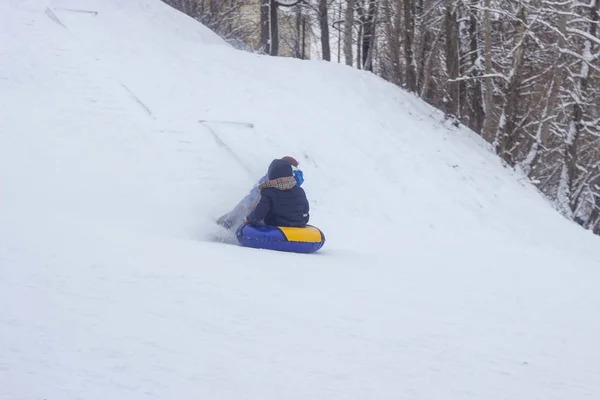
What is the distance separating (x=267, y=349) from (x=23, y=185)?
5100mm

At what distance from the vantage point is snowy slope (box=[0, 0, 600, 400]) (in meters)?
3.84

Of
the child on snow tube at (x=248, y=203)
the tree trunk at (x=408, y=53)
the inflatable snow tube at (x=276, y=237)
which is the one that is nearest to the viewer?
the inflatable snow tube at (x=276, y=237)

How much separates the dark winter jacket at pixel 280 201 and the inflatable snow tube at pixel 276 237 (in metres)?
0.13

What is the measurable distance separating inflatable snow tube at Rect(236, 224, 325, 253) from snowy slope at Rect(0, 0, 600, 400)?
31cm

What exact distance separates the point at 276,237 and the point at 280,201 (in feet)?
1.53

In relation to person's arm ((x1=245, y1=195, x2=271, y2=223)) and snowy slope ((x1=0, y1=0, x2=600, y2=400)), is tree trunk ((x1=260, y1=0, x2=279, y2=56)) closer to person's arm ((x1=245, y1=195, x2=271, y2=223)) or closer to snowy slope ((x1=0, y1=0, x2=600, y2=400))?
snowy slope ((x1=0, y1=0, x2=600, y2=400))

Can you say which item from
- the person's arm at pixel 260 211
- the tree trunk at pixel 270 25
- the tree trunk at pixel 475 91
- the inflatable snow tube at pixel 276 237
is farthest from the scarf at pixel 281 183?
the tree trunk at pixel 270 25

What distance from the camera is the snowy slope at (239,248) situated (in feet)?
12.6

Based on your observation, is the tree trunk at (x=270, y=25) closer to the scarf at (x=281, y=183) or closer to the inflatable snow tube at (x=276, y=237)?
the scarf at (x=281, y=183)

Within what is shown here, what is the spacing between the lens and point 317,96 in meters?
13.3

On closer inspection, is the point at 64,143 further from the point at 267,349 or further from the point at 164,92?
the point at 267,349

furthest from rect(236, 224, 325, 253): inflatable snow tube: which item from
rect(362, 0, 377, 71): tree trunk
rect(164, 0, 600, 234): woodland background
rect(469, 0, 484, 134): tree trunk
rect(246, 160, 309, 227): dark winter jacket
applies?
rect(362, 0, 377, 71): tree trunk

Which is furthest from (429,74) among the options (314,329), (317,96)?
(314,329)

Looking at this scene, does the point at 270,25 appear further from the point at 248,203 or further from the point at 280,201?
the point at 280,201
